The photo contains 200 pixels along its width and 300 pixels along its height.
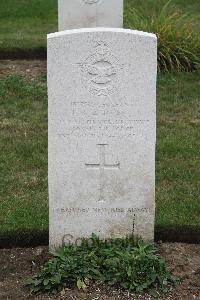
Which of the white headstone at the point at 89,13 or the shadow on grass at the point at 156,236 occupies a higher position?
the white headstone at the point at 89,13

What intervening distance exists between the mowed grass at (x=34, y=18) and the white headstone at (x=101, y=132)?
22.1ft

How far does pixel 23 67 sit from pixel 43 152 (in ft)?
11.4

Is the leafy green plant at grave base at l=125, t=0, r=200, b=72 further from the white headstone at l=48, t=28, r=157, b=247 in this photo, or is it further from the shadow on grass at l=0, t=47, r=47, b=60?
the white headstone at l=48, t=28, r=157, b=247

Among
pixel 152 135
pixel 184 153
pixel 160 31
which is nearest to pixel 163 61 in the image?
pixel 160 31

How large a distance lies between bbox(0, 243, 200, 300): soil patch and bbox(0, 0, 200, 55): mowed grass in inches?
260

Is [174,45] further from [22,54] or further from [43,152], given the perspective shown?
[43,152]

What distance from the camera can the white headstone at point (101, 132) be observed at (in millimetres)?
4910

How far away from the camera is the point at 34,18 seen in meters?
14.5

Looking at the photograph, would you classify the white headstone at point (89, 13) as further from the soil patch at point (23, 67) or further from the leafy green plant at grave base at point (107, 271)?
the leafy green plant at grave base at point (107, 271)

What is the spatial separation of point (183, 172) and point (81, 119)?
2417 mm

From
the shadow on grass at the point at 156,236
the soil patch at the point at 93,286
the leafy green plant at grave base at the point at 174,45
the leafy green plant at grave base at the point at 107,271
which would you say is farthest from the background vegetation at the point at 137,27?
the leafy green plant at grave base at the point at 107,271

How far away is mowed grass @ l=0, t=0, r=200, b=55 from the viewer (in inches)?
472

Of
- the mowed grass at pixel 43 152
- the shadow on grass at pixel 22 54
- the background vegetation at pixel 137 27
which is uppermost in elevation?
the background vegetation at pixel 137 27

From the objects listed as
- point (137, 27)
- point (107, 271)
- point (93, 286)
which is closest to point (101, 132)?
point (107, 271)
